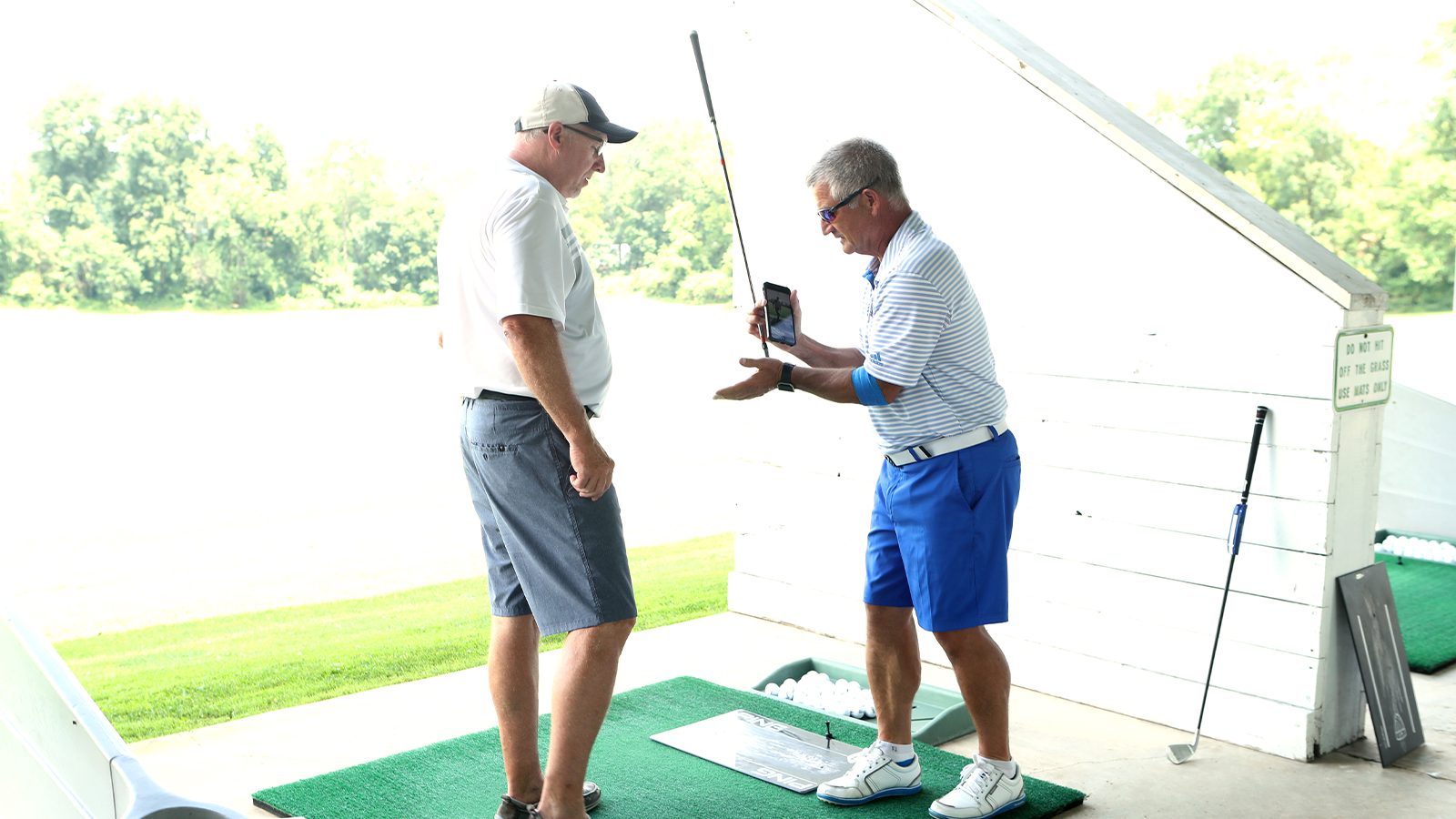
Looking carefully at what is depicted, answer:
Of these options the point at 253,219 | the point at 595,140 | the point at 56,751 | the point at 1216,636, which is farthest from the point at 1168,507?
the point at 253,219

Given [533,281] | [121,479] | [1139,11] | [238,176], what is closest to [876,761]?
[533,281]

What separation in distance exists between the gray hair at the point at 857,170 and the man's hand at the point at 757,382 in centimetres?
41

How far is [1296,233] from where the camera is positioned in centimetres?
323

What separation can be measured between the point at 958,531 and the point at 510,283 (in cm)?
114

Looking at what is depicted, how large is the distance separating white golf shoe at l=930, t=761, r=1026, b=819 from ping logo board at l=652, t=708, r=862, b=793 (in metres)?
0.34

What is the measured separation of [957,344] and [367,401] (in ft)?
53.5

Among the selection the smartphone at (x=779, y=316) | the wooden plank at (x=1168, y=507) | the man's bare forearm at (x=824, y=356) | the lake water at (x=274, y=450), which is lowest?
the lake water at (x=274, y=450)

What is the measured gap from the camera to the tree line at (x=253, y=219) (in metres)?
16.7

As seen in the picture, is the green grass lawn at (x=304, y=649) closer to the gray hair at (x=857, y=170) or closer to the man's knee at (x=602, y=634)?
the man's knee at (x=602, y=634)

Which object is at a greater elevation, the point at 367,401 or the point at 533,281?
the point at 533,281

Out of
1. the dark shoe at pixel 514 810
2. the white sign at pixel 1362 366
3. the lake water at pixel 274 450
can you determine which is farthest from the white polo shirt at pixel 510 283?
the lake water at pixel 274 450

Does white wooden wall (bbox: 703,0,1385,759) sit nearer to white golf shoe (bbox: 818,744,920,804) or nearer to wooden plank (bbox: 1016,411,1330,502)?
wooden plank (bbox: 1016,411,1330,502)

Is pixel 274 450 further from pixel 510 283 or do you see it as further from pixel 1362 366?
pixel 1362 366

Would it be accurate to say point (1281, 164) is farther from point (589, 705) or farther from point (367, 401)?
point (589, 705)
